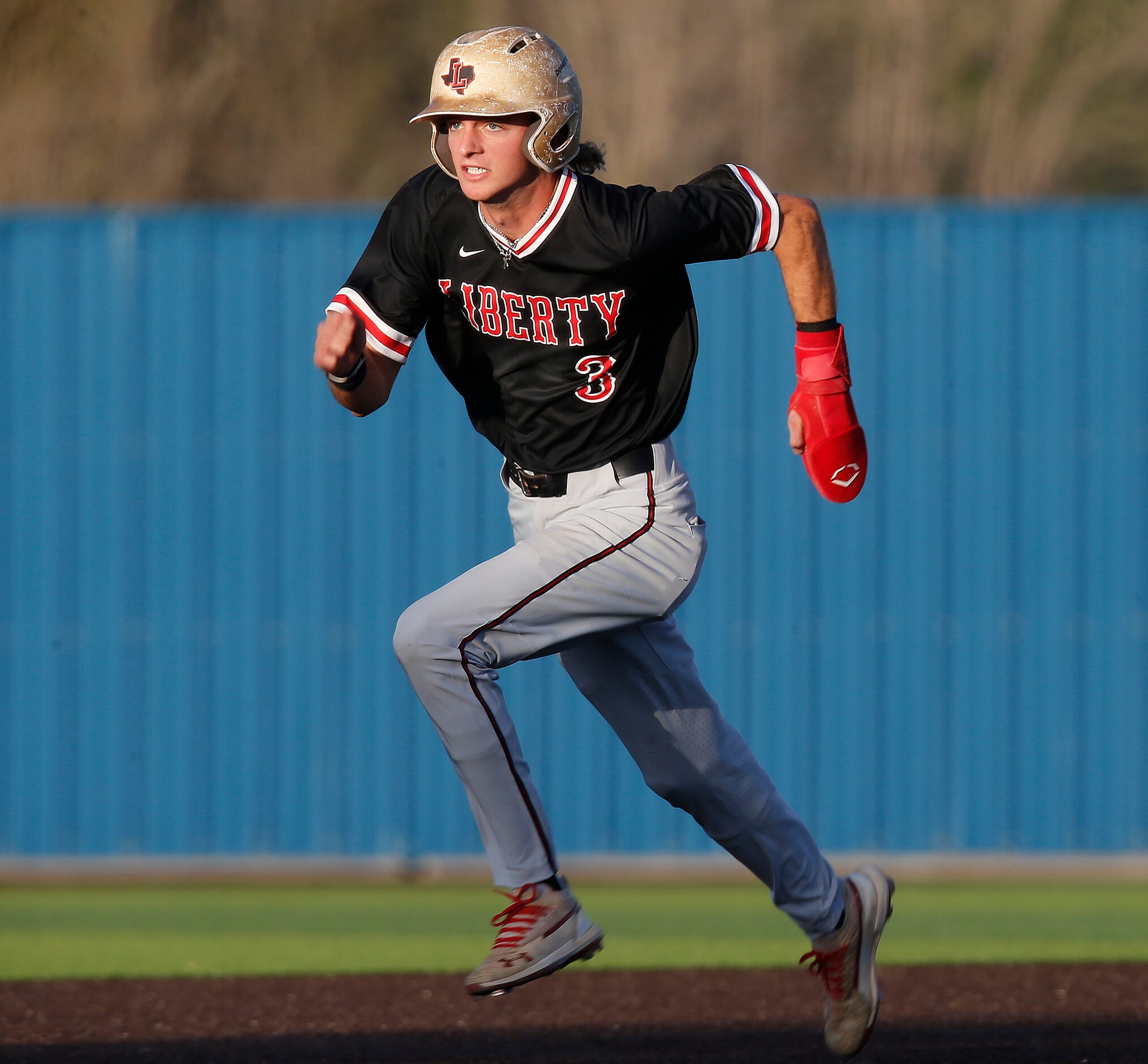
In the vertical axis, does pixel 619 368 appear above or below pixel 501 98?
below

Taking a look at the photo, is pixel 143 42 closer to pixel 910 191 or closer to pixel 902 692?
pixel 910 191

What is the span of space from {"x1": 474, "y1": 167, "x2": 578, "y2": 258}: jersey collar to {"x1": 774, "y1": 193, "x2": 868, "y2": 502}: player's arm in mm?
518

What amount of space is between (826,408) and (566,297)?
0.68 meters

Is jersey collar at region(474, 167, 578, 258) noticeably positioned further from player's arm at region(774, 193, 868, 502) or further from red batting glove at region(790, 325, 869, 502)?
red batting glove at region(790, 325, 869, 502)

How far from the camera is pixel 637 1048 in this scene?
5.01 metres

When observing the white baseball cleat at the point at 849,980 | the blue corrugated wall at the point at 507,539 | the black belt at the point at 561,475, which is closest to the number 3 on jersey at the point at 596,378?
the black belt at the point at 561,475

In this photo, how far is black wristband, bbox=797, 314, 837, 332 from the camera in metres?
4.18

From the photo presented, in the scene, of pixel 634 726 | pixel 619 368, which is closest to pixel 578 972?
pixel 634 726

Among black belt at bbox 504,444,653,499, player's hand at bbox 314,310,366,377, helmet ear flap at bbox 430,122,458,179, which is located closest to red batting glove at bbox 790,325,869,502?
black belt at bbox 504,444,653,499

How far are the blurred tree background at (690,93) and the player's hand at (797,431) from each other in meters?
12.0

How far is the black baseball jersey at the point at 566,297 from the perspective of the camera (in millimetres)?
4031

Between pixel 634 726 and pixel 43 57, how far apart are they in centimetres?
1129

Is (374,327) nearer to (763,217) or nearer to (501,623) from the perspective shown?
(501,623)

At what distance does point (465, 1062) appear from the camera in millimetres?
4738
